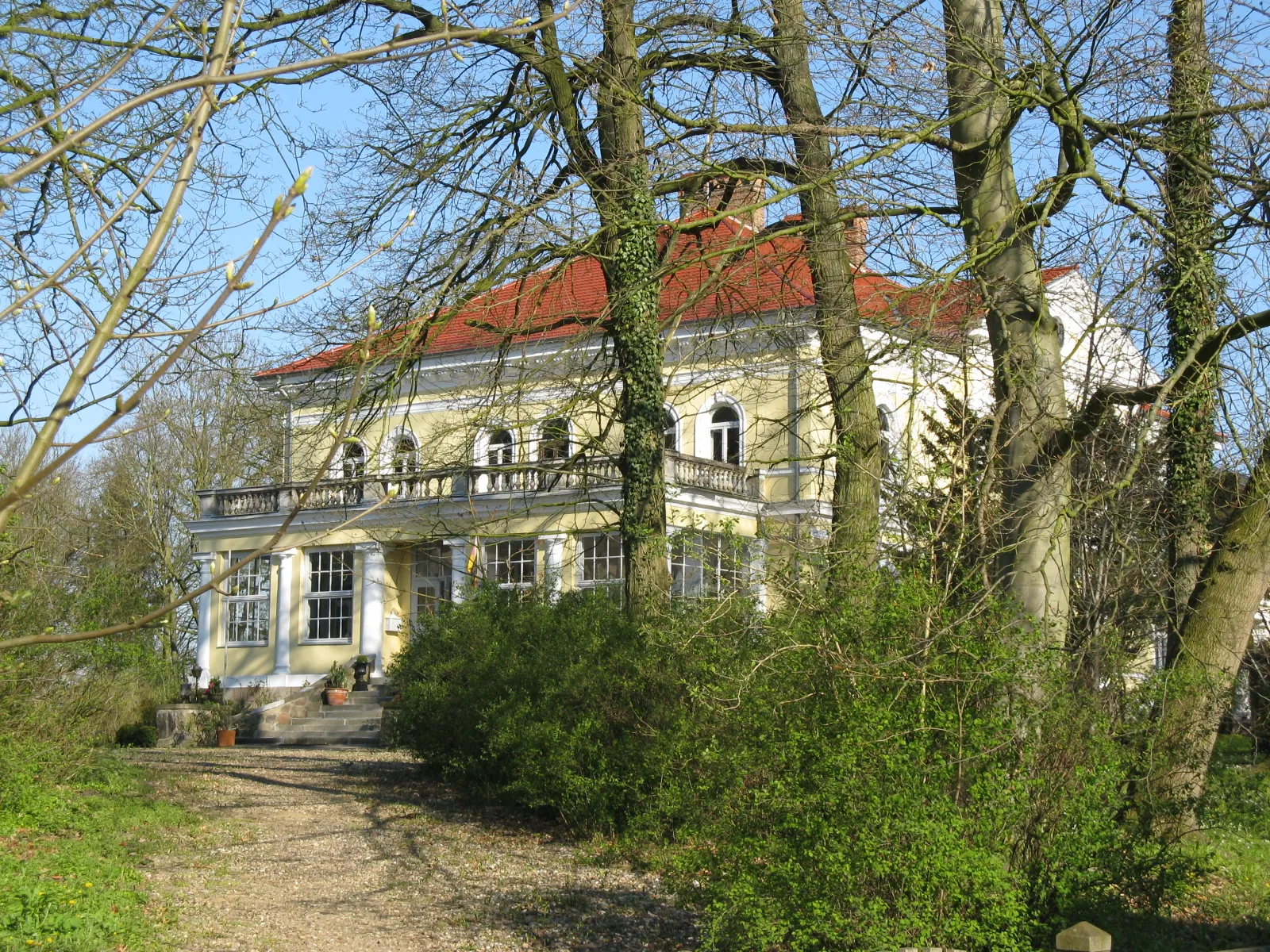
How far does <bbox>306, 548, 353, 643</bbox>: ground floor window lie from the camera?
1190 inches

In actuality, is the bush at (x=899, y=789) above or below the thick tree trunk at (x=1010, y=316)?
below

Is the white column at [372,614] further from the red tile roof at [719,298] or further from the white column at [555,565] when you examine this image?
the red tile roof at [719,298]

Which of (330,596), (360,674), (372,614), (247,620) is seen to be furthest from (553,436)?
(247,620)

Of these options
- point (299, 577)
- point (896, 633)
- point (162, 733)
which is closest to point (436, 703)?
point (896, 633)

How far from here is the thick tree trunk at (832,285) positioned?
31.4 ft

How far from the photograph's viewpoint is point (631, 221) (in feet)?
33.5

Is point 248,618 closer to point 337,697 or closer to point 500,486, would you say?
point 337,697

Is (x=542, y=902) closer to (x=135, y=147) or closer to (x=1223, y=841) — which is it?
(x=1223, y=841)

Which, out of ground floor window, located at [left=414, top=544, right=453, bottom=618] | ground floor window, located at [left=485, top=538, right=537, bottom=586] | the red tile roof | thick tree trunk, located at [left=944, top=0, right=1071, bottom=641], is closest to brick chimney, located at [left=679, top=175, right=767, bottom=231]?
the red tile roof

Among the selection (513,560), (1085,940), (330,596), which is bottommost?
Result: (1085,940)

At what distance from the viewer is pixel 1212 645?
9367 mm

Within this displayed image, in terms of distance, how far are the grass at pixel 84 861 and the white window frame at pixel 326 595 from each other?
16.7 meters

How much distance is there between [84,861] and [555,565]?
48.9 feet

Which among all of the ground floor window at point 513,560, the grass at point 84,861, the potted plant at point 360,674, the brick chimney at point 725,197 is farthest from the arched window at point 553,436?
the potted plant at point 360,674
